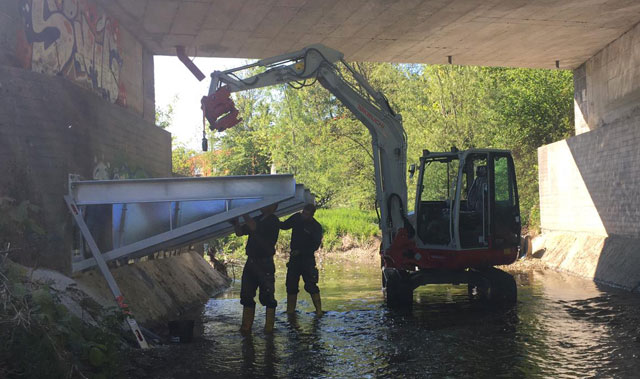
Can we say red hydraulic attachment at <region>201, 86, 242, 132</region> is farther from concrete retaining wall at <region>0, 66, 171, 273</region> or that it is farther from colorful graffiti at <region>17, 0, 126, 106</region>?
colorful graffiti at <region>17, 0, 126, 106</region>

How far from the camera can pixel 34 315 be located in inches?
249

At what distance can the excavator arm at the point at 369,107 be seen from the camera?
13266mm

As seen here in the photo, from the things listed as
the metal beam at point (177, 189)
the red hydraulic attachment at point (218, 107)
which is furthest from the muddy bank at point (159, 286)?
the red hydraulic attachment at point (218, 107)

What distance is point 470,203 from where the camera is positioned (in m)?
13.0

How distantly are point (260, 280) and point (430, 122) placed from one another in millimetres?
21750

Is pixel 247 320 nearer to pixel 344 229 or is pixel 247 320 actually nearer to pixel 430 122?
pixel 344 229

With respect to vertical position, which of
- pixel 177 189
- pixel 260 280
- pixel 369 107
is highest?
pixel 369 107

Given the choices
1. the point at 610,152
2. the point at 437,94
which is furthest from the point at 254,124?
the point at 610,152

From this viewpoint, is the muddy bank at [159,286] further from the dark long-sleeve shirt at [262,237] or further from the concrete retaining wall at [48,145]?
the dark long-sleeve shirt at [262,237]

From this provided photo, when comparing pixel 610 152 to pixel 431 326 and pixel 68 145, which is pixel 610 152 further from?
pixel 68 145

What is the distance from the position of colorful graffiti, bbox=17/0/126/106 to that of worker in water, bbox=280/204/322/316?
16.0ft

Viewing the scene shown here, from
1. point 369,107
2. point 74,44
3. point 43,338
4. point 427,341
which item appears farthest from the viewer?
point 369,107

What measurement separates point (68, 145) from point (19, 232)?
189cm

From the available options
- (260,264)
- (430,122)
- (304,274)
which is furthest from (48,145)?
(430,122)
